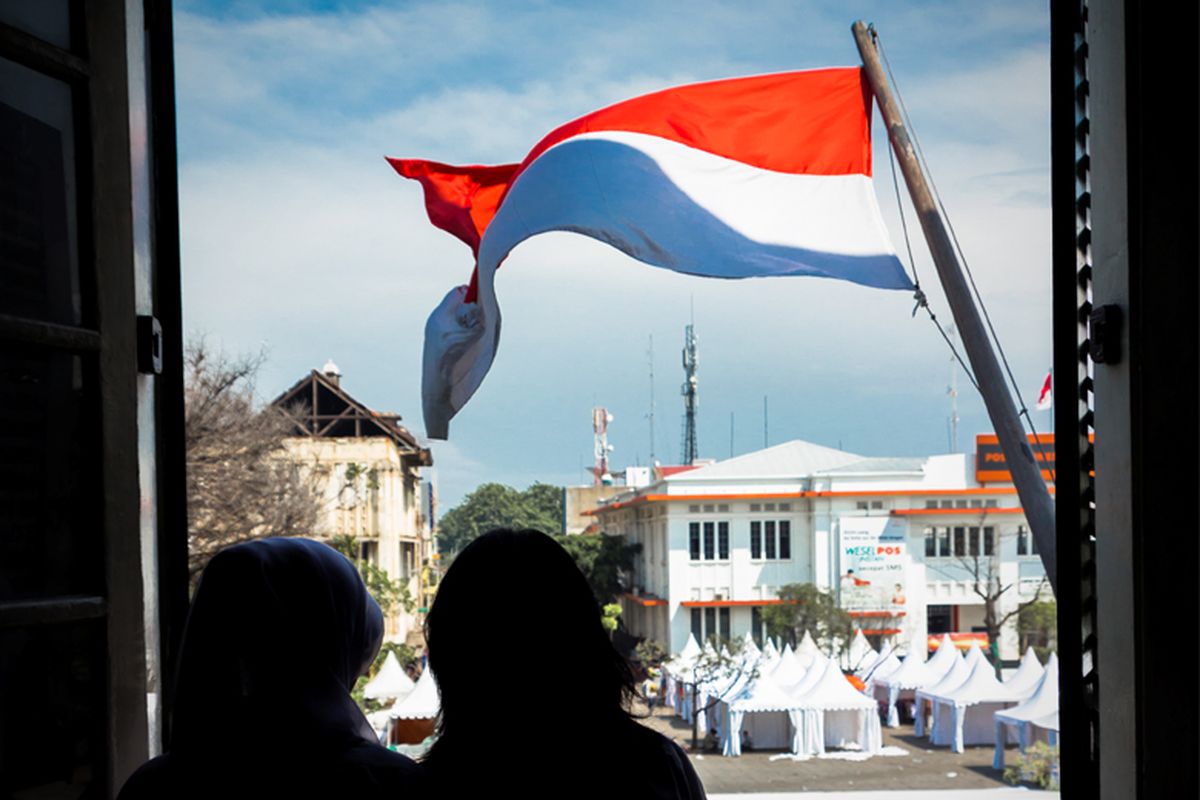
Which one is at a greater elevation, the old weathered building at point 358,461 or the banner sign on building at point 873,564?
the old weathered building at point 358,461

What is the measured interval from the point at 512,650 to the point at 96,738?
510 millimetres

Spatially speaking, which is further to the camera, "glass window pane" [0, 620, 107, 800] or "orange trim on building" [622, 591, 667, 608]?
"orange trim on building" [622, 591, 667, 608]

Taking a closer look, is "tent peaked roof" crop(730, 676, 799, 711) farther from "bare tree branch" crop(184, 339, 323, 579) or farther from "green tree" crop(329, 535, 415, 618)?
"bare tree branch" crop(184, 339, 323, 579)

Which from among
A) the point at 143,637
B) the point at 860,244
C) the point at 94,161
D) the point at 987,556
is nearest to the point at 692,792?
the point at 143,637

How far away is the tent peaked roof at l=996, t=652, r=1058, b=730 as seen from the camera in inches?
672

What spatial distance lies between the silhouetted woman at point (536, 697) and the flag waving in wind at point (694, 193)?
288 cm

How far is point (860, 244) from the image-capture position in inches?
164

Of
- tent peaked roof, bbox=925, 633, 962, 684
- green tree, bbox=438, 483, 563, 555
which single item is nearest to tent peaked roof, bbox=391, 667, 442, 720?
tent peaked roof, bbox=925, 633, 962, 684

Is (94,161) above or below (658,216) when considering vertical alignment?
below

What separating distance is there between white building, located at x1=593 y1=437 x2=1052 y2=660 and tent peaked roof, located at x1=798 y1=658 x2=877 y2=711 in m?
13.2

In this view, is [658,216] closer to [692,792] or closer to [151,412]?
[151,412]

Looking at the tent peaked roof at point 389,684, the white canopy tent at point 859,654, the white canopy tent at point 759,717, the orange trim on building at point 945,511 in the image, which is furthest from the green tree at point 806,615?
the tent peaked roof at point 389,684

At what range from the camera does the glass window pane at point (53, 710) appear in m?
1.22

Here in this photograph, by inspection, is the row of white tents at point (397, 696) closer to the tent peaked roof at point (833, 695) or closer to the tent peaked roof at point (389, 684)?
the tent peaked roof at point (389, 684)
